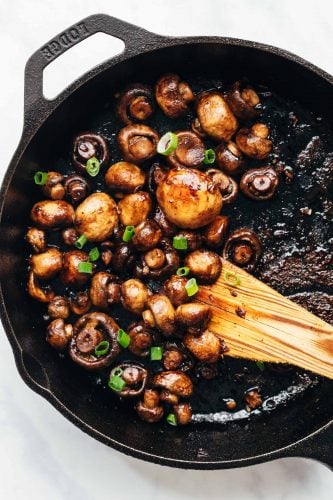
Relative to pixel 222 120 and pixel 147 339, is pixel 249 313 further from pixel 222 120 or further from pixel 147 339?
pixel 222 120

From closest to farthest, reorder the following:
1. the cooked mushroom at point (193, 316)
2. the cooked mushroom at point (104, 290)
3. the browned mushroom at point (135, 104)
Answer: the cooked mushroom at point (193, 316) < the cooked mushroom at point (104, 290) < the browned mushroom at point (135, 104)

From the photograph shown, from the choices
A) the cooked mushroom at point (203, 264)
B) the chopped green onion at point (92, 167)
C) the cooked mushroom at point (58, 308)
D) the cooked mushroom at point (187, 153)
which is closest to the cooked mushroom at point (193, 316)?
the cooked mushroom at point (203, 264)

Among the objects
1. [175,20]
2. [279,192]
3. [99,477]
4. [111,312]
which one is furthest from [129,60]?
[99,477]

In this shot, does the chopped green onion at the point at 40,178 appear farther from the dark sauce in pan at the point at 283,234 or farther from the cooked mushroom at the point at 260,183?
the cooked mushroom at the point at 260,183

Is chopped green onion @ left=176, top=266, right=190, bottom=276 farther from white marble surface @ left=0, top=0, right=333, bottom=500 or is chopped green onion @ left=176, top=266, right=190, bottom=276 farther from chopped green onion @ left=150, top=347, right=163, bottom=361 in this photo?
white marble surface @ left=0, top=0, right=333, bottom=500

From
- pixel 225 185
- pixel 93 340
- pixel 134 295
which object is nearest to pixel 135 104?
pixel 225 185

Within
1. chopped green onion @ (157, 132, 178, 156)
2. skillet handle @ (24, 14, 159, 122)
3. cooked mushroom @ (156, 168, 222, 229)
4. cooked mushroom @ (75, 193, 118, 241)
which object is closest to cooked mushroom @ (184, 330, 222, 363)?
cooked mushroom @ (156, 168, 222, 229)

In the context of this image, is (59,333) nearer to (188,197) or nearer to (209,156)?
(188,197)

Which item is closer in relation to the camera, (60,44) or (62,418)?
(60,44)
